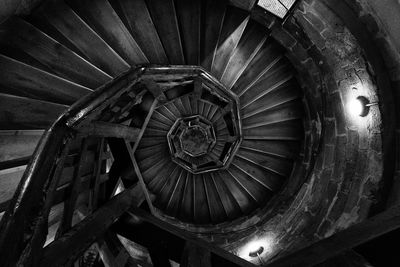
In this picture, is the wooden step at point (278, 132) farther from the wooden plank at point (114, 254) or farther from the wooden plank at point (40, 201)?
the wooden plank at point (40, 201)

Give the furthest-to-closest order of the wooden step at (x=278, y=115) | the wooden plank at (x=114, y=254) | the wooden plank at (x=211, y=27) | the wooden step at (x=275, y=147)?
the wooden step at (x=275, y=147), the wooden step at (x=278, y=115), the wooden plank at (x=211, y=27), the wooden plank at (x=114, y=254)

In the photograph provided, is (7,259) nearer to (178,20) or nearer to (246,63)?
(178,20)

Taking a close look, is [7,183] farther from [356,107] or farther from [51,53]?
[356,107]

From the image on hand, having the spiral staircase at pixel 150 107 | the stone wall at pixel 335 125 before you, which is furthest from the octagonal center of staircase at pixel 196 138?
the stone wall at pixel 335 125

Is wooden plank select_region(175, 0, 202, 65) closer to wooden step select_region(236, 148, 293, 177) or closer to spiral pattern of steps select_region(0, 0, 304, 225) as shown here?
spiral pattern of steps select_region(0, 0, 304, 225)

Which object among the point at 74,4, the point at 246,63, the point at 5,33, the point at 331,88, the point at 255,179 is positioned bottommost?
the point at 255,179

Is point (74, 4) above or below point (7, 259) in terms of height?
above

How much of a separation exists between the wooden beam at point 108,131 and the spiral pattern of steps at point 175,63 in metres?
0.63

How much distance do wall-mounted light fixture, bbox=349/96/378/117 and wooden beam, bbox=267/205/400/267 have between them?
2.09 metres

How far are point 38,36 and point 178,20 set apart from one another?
6.12 feet

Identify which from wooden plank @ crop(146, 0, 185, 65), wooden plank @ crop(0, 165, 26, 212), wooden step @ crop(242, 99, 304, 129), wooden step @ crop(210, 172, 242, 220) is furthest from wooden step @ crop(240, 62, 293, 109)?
wooden plank @ crop(0, 165, 26, 212)

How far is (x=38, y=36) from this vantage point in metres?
2.53

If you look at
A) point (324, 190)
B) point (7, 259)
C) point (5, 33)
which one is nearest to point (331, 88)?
point (324, 190)

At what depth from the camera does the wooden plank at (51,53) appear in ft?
8.01
